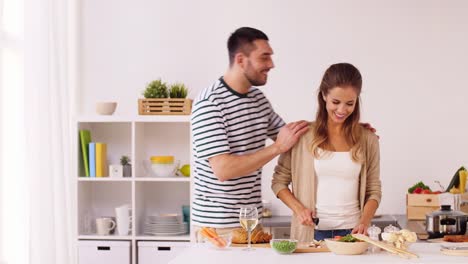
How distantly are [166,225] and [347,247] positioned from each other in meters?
2.45

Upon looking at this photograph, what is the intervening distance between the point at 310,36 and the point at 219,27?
63cm

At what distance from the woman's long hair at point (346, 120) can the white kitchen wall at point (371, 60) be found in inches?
72.1

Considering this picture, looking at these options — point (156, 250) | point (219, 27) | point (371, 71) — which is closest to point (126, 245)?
point (156, 250)

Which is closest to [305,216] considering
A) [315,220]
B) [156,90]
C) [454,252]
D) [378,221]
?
[315,220]

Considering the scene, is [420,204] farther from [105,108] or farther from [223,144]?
[105,108]

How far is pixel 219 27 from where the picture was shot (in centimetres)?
541

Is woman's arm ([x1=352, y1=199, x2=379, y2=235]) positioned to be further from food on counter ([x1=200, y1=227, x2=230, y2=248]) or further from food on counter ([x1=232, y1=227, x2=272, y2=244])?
food on counter ([x1=200, y1=227, x2=230, y2=248])

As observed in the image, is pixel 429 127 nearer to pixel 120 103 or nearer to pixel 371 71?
pixel 371 71

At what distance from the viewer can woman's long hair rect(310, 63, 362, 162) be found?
11.2 feet

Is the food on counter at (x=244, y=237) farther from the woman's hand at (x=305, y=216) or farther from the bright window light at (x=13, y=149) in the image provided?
the bright window light at (x=13, y=149)

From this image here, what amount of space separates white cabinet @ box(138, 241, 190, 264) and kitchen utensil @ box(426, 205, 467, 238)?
184 centimetres

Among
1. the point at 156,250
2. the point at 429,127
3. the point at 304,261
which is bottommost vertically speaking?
the point at 156,250

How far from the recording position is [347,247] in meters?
2.90

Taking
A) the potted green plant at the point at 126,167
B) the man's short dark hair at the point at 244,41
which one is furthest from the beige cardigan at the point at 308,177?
the potted green plant at the point at 126,167
